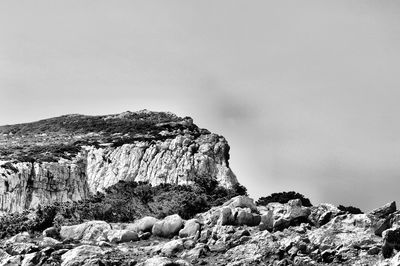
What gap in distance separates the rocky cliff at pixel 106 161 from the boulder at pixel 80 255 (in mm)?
22582

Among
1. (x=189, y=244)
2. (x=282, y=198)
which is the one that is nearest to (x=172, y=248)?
(x=189, y=244)

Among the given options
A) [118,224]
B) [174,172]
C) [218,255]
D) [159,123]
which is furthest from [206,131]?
[218,255]

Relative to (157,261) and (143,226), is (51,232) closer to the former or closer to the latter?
(143,226)

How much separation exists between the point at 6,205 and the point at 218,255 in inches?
1161

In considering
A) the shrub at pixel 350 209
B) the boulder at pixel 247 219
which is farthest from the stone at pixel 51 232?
the shrub at pixel 350 209

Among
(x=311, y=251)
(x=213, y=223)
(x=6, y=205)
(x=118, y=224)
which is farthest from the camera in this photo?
(x=6, y=205)

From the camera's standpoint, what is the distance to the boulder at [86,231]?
54.0 m

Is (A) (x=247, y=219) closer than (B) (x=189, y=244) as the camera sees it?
No

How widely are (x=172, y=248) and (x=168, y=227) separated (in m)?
6.06

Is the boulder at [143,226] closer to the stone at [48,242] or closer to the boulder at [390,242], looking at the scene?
the stone at [48,242]

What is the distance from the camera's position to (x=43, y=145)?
91000mm

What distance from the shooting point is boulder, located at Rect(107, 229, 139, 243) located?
52375mm

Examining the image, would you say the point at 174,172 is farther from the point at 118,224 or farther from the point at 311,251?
the point at 311,251

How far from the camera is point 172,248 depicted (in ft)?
156
